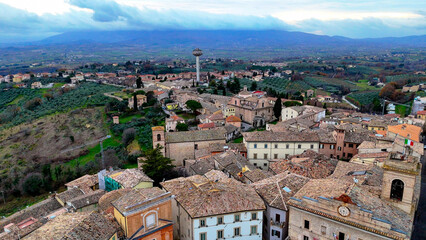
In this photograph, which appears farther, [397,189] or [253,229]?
[253,229]

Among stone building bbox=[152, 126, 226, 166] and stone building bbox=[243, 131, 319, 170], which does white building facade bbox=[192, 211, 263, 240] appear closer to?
stone building bbox=[243, 131, 319, 170]

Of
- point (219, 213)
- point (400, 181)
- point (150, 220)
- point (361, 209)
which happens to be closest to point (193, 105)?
point (219, 213)

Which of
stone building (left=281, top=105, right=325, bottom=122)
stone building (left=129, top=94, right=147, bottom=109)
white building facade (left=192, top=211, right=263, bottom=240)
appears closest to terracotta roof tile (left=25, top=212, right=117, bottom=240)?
white building facade (left=192, top=211, right=263, bottom=240)

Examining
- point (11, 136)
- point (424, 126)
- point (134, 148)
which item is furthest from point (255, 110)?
point (11, 136)

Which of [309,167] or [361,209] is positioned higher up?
[361,209]

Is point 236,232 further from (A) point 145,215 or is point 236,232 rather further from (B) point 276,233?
(A) point 145,215

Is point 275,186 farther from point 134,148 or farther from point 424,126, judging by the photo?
point 424,126

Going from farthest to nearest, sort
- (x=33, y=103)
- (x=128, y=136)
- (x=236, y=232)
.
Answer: (x=33, y=103) → (x=128, y=136) → (x=236, y=232)
